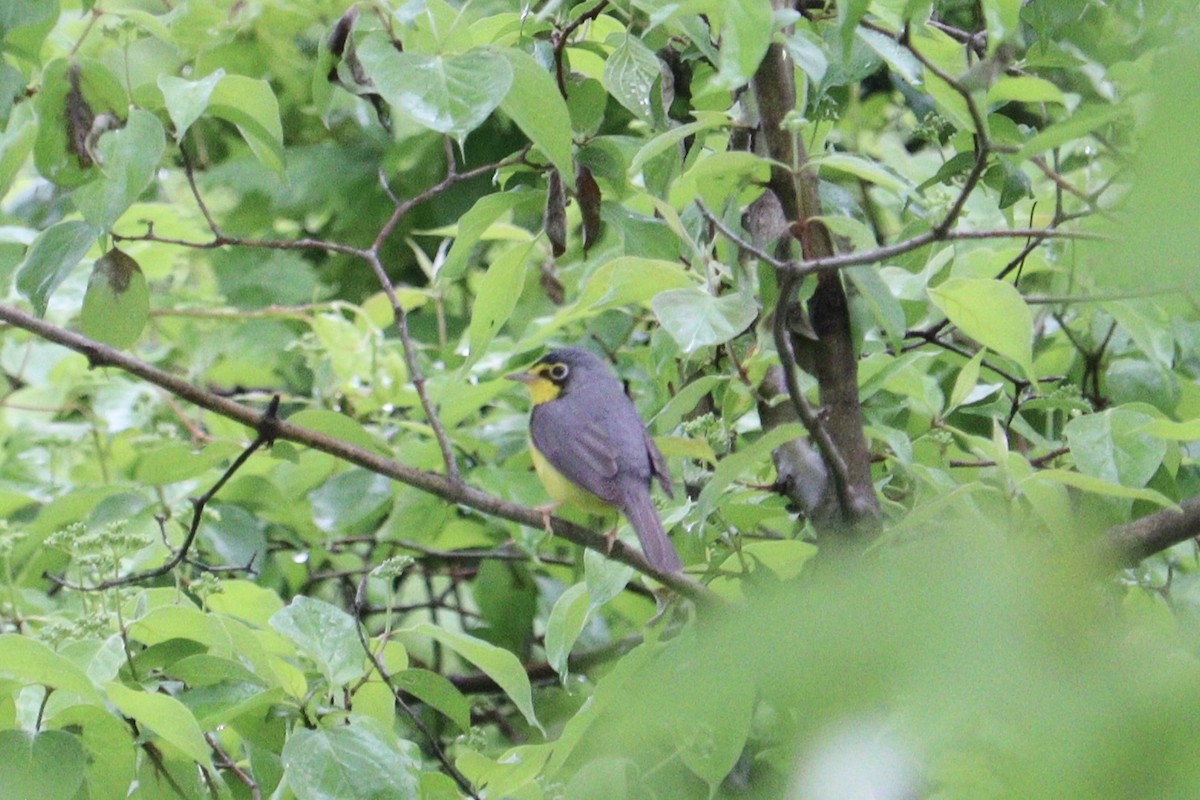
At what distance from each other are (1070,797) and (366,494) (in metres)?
3.18

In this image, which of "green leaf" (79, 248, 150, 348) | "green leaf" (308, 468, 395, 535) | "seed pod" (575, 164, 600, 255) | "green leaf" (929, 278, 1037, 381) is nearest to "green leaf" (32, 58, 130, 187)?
"green leaf" (79, 248, 150, 348)

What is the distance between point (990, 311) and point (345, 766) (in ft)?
4.27

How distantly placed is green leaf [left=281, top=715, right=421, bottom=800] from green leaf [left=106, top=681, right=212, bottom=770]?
0.15 metres

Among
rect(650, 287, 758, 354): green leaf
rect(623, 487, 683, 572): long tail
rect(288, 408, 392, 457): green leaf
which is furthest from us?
rect(623, 487, 683, 572): long tail

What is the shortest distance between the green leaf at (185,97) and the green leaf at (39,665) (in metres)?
0.87

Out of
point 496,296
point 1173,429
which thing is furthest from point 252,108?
point 1173,429

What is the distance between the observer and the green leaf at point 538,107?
2.11 meters

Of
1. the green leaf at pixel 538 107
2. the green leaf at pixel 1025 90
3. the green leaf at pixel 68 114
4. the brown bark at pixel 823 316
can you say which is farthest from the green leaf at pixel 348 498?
the green leaf at pixel 1025 90

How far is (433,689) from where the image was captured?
2.53 metres

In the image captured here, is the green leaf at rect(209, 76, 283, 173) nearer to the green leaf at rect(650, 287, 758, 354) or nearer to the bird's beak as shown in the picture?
the green leaf at rect(650, 287, 758, 354)

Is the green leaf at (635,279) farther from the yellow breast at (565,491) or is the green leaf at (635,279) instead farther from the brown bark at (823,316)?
the yellow breast at (565,491)

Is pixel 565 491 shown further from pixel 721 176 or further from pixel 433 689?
pixel 721 176

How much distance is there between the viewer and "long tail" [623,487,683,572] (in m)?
2.80

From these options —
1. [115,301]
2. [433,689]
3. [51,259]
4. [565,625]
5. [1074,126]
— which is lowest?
[433,689]
